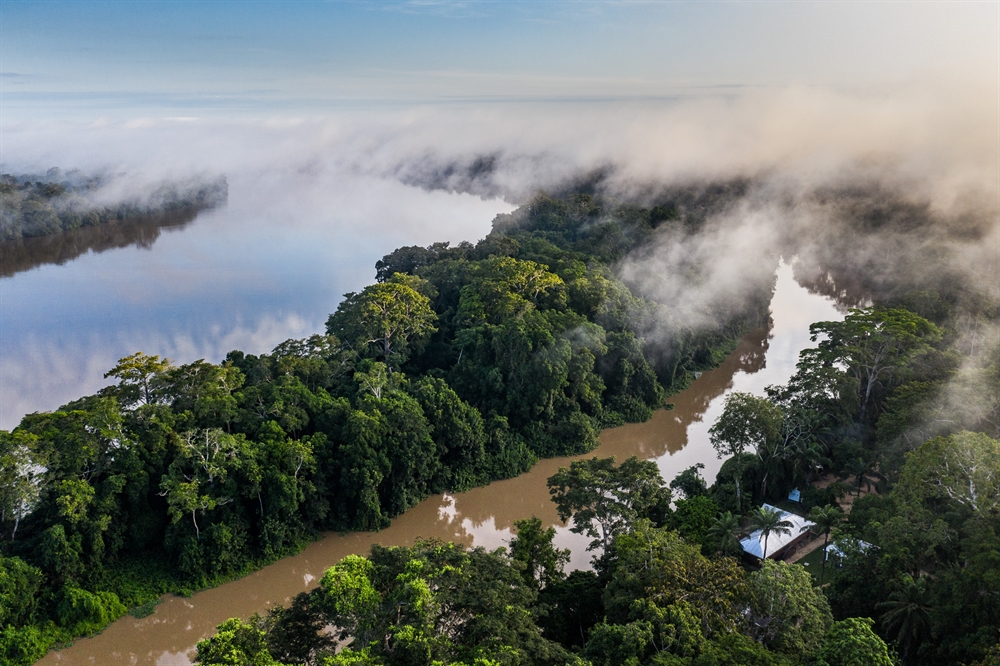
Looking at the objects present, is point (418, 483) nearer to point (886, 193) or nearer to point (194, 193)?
point (886, 193)

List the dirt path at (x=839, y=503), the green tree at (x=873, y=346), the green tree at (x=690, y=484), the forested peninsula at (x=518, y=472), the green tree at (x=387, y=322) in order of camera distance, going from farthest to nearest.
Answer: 1. the green tree at (x=387, y=322)
2. the green tree at (x=873, y=346)
3. the green tree at (x=690, y=484)
4. the dirt path at (x=839, y=503)
5. the forested peninsula at (x=518, y=472)

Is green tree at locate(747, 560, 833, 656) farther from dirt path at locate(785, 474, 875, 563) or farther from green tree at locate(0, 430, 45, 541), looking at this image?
green tree at locate(0, 430, 45, 541)

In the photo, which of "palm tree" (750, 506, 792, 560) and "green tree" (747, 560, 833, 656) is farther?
"palm tree" (750, 506, 792, 560)

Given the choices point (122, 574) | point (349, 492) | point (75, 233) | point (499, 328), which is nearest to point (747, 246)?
point (499, 328)

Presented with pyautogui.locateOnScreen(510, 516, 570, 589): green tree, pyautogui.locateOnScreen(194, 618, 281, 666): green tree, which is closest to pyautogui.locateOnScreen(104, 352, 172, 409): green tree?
pyautogui.locateOnScreen(194, 618, 281, 666): green tree

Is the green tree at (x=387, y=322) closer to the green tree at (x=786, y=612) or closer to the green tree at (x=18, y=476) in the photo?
the green tree at (x=18, y=476)

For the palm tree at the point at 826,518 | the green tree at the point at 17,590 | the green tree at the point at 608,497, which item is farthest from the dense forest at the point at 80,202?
the palm tree at the point at 826,518
